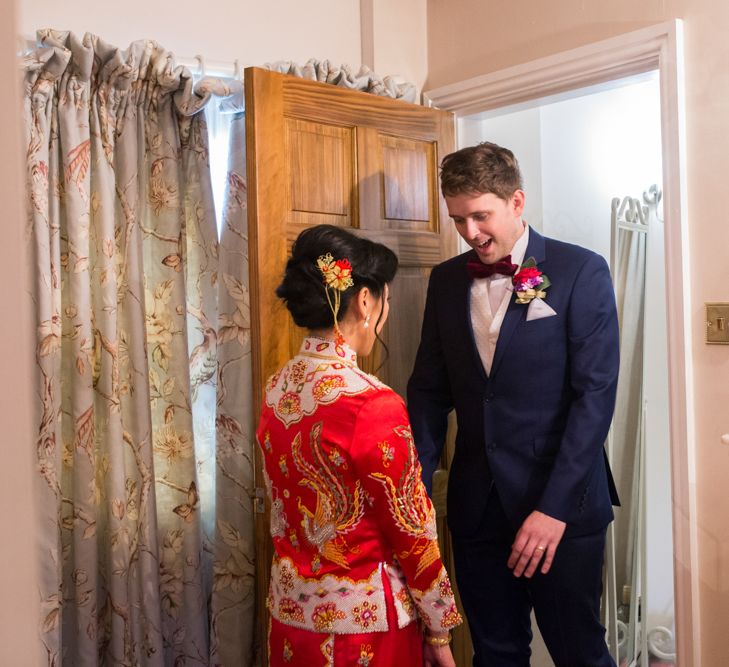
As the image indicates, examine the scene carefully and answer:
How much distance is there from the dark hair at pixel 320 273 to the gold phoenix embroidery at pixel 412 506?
1.00 ft

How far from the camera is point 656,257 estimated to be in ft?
11.1

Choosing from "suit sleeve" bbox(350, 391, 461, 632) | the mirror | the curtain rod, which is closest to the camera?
"suit sleeve" bbox(350, 391, 461, 632)

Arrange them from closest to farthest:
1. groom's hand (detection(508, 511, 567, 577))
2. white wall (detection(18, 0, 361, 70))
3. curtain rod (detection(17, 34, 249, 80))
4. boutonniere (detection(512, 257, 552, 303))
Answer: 1. groom's hand (detection(508, 511, 567, 577))
2. boutonniere (detection(512, 257, 552, 303))
3. white wall (detection(18, 0, 361, 70))
4. curtain rod (detection(17, 34, 249, 80))

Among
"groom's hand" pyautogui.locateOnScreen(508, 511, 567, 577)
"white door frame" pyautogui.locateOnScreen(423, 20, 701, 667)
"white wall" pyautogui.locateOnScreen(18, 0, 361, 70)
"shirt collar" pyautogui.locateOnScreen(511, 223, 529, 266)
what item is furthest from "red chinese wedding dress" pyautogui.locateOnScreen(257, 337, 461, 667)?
"white wall" pyautogui.locateOnScreen(18, 0, 361, 70)

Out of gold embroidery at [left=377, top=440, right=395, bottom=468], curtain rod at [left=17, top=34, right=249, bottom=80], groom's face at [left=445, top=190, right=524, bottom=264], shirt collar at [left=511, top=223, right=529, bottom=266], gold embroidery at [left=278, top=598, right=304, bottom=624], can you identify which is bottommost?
gold embroidery at [left=278, top=598, right=304, bottom=624]

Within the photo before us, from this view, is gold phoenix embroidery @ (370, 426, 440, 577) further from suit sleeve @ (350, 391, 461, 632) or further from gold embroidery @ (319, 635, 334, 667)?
gold embroidery @ (319, 635, 334, 667)

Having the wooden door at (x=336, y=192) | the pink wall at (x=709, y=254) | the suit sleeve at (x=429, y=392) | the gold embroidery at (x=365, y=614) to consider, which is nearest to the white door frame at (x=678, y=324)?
the pink wall at (x=709, y=254)

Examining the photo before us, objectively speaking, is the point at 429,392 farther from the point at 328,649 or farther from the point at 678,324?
the point at 328,649

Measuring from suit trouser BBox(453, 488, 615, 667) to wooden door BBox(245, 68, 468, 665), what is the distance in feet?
1.64

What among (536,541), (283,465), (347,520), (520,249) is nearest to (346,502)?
(347,520)

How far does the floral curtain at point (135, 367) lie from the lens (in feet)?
6.65

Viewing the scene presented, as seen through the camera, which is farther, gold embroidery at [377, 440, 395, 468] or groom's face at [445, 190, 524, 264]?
groom's face at [445, 190, 524, 264]

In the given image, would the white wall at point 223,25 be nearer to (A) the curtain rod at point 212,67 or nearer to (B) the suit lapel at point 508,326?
(A) the curtain rod at point 212,67

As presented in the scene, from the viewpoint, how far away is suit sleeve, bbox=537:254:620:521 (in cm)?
196
